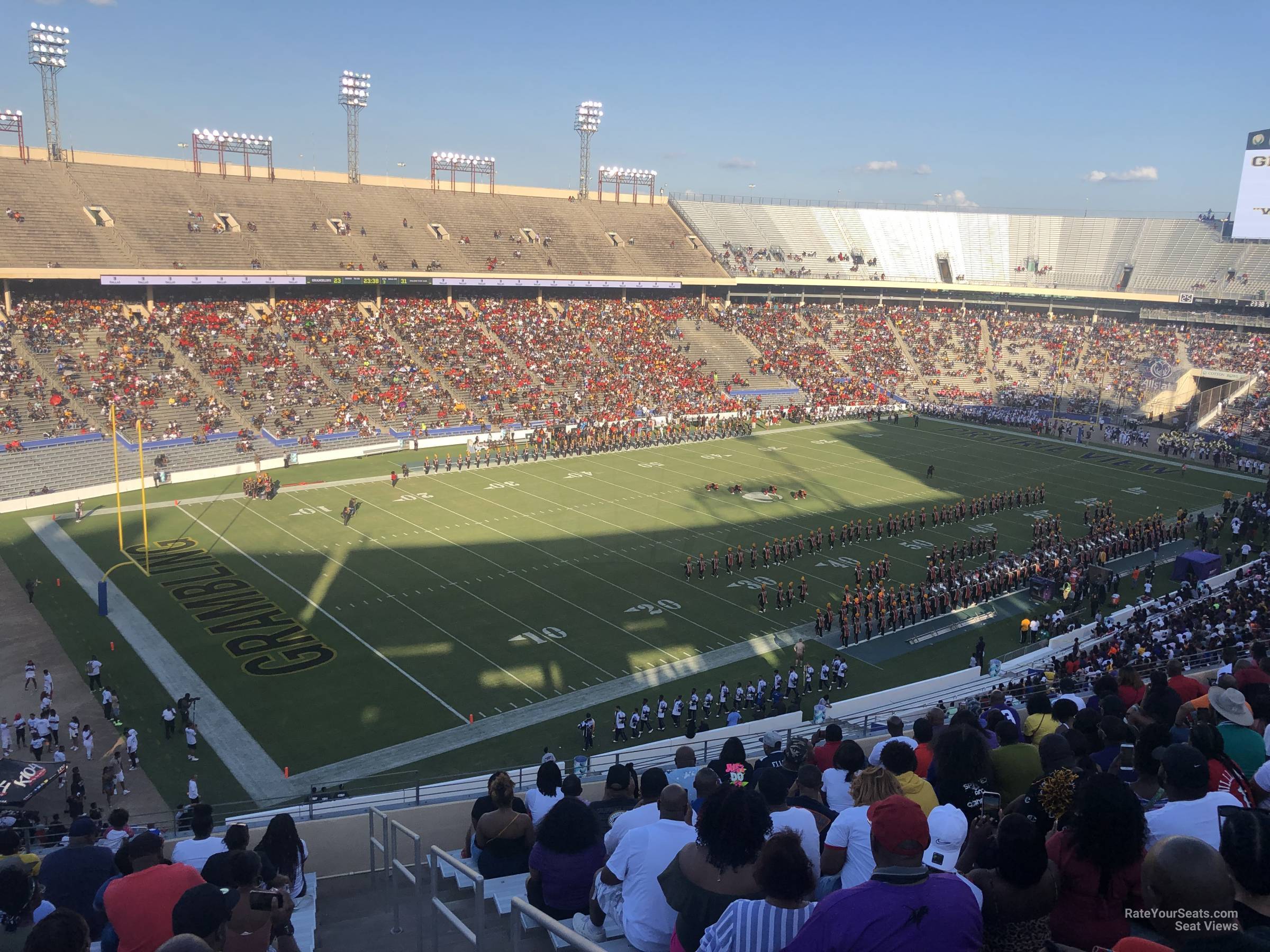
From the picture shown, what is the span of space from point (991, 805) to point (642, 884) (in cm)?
235

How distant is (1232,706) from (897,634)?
18.7 metres

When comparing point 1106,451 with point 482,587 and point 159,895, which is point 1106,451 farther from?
point 159,895

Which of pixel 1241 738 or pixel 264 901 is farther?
pixel 1241 738

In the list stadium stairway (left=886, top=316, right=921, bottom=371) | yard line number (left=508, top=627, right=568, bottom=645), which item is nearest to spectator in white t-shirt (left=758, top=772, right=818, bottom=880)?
yard line number (left=508, top=627, right=568, bottom=645)

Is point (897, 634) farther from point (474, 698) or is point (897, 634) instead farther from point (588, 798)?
point (588, 798)

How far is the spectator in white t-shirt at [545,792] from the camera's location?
702 cm

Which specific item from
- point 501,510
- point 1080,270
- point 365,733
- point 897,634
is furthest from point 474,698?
point 1080,270

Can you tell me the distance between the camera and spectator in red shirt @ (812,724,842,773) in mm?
8109

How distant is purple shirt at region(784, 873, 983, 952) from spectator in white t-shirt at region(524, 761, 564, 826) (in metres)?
3.68

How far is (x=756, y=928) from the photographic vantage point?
12.8 ft

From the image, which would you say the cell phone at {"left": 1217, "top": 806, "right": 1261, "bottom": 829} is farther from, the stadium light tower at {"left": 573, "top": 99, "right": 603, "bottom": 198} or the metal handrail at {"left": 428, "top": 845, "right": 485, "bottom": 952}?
the stadium light tower at {"left": 573, "top": 99, "right": 603, "bottom": 198}

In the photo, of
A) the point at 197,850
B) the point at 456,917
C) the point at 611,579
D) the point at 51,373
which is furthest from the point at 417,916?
the point at 51,373

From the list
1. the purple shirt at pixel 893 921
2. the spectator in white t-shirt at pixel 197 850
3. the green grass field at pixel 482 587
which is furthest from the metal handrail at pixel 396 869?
the green grass field at pixel 482 587

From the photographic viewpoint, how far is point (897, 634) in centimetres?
2555
